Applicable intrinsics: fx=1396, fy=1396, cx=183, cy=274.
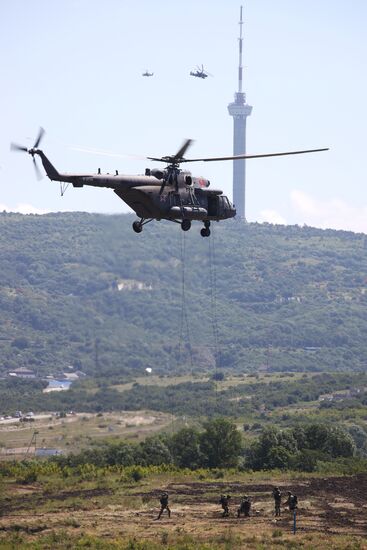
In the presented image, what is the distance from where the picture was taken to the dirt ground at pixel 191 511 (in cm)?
7450

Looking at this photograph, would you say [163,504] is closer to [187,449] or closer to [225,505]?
[225,505]

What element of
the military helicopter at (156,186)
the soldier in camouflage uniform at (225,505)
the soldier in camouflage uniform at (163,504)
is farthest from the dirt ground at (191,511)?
the military helicopter at (156,186)

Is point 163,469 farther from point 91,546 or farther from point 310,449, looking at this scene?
point 91,546

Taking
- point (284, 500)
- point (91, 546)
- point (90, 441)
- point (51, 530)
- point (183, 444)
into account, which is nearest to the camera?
point (91, 546)

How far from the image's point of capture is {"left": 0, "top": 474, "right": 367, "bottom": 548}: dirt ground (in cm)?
7450

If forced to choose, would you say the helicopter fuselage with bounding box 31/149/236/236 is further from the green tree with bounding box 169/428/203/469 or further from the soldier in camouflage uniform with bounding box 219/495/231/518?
the green tree with bounding box 169/428/203/469

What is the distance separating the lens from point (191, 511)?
3142 inches

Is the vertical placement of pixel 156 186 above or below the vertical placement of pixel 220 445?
above

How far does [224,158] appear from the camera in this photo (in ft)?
244

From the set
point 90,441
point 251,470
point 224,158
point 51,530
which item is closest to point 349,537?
point 51,530

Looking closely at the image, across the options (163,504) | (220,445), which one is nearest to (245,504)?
(163,504)

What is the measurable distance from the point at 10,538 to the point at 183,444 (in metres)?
49.4

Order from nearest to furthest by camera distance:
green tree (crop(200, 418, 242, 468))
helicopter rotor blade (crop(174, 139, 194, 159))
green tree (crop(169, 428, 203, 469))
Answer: helicopter rotor blade (crop(174, 139, 194, 159)), green tree (crop(200, 418, 242, 468)), green tree (crop(169, 428, 203, 469))

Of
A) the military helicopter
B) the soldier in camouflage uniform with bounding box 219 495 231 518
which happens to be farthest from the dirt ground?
the military helicopter
